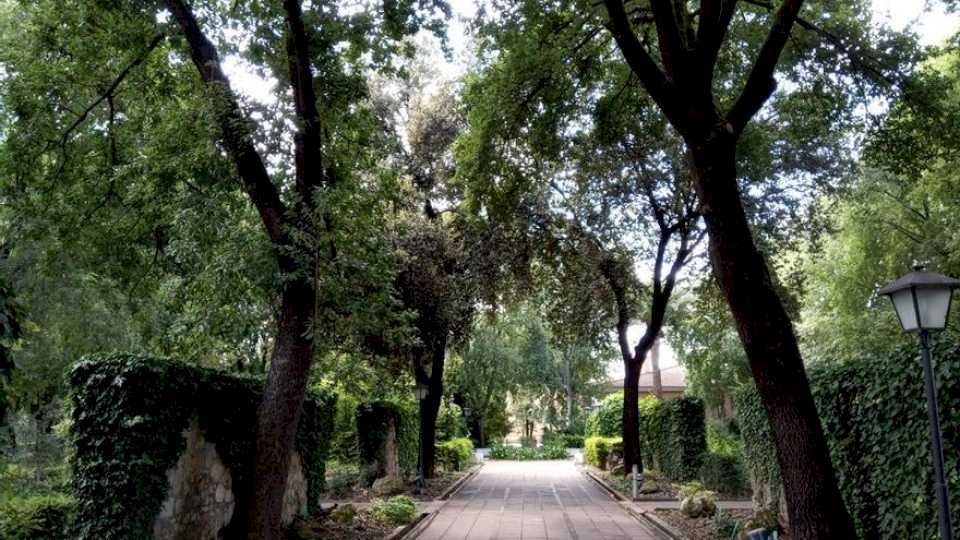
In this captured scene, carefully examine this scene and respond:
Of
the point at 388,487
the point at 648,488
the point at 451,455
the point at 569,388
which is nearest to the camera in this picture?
the point at 648,488

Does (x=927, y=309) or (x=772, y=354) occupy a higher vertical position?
(x=927, y=309)

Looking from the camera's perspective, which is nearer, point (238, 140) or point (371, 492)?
point (238, 140)

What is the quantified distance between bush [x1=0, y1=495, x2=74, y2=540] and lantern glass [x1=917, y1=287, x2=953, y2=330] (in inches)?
283

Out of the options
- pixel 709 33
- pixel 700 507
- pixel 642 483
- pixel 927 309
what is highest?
pixel 709 33

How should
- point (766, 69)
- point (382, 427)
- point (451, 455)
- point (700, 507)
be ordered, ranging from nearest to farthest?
point (766, 69), point (700, 507), point (382, 427), point (451, 455)

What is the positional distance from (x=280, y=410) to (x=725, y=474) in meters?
12.5

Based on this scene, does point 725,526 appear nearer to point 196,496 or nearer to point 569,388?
point 196,496

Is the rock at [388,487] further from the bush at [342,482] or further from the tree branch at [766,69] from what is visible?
the tree branch at [766,69]

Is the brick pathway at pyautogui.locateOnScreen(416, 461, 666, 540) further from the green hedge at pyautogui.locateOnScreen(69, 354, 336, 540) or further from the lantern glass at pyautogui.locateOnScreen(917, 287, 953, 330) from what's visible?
the lantern glass at pyautogui.locateOnScreen(917, 287, 953, 330)

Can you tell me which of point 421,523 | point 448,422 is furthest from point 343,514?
point 448,422

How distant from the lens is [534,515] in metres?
16.4

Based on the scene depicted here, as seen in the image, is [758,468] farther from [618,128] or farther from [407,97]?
[407,97]

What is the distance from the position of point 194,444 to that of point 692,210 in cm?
1362

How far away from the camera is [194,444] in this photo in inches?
339
